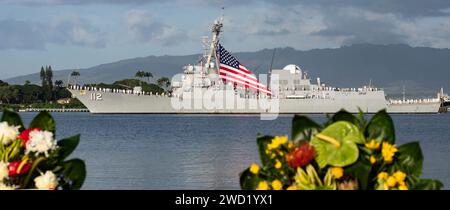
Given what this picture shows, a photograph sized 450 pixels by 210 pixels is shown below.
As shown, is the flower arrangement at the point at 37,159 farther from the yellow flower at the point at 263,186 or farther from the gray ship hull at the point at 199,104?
the gray ship hull at the point at 199,104

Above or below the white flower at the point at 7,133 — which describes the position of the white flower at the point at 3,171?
below

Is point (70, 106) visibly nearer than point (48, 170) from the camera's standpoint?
No

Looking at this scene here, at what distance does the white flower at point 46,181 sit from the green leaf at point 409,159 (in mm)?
1622

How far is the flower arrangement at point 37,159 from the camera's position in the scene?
3395 millimetres

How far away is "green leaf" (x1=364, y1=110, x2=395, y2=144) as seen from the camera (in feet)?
11.2

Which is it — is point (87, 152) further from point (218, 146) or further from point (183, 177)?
point (183, 177)

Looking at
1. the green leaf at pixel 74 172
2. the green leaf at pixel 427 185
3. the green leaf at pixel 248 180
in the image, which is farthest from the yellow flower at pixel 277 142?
the green leaf at pixel 74 172

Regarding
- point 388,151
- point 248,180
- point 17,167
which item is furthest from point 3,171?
point 388,151

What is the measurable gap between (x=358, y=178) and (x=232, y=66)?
7236 cm

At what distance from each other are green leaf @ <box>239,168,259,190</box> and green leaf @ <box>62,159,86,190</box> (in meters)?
0.78

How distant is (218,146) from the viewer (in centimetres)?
3600

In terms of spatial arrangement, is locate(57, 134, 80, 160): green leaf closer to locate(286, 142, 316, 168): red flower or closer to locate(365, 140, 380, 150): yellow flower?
locate(286, 142, 316, 168): red flower

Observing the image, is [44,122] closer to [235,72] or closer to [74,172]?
[74,172]
